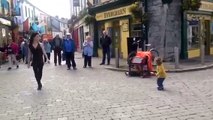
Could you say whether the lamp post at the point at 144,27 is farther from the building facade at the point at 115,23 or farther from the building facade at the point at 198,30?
the building facade at the point at 198,30

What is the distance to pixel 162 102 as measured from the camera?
735 cm

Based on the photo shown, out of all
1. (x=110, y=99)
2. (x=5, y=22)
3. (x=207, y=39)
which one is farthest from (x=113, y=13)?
(x=110, y=99)

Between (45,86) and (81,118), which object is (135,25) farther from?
(81,118)

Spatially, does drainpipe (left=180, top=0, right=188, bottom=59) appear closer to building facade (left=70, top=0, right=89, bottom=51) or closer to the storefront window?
the storefront window

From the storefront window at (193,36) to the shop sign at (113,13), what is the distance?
3.27m

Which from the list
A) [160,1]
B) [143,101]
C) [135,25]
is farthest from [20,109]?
[135,25]

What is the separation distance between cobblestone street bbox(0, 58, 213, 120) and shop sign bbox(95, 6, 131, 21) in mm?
7482

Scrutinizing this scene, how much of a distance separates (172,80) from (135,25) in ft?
26.1

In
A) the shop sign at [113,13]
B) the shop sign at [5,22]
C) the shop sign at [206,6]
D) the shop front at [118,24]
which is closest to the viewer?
the shop sign at [206,6]

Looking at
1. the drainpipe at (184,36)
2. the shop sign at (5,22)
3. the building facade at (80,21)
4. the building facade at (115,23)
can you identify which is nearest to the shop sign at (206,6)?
the drainpipe at (184,36)

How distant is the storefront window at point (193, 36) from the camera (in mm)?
17244

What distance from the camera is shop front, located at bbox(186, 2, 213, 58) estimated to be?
678 inches

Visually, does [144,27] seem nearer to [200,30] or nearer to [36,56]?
[200,30]

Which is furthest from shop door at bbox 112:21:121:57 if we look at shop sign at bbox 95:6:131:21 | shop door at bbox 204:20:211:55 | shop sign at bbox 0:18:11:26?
shop sign at bbox 0:18:11:26
